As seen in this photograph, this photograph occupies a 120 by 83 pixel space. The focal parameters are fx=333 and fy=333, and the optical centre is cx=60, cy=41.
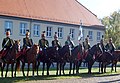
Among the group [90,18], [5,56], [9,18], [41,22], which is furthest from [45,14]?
[5,56]

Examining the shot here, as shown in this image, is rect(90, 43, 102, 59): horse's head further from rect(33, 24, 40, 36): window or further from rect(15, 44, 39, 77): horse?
rect(33, 24, 40, 36): window

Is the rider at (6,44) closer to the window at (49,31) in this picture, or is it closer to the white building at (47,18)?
the white building at (47,18)

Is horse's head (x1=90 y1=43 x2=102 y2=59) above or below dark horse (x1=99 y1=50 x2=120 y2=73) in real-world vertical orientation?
above

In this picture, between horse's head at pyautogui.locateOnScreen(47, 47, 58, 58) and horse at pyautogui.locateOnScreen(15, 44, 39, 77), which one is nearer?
horse at pyautogui.locateOnScreen(15, 44, 39, 77)

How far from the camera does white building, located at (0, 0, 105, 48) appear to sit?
138 ft

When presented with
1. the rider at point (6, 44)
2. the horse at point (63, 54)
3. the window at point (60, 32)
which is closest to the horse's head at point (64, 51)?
the horse at point (63, 54)

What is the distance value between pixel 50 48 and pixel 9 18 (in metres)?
21.2

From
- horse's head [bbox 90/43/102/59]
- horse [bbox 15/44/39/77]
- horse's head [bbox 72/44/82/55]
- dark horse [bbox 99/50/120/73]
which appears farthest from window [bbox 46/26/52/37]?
horse [bbox 15/44/39/77]

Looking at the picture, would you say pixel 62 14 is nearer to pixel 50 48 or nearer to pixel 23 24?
pixel 23 24

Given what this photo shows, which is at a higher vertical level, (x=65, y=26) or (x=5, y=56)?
(x=65, y=26)

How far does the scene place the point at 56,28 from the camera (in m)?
47.6

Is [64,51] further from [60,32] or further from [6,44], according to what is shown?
[60,32]

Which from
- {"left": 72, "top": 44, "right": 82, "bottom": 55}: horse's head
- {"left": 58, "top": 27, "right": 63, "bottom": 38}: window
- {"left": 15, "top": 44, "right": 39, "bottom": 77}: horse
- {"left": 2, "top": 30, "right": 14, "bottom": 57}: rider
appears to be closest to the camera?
Result: {"left": 2, "top": 30, "right": 14, "bottom": 57}: rider

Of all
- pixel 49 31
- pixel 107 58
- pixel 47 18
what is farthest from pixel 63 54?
pixel 49 31
